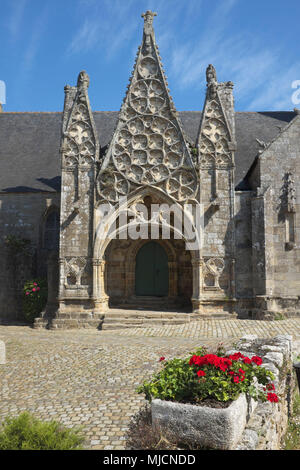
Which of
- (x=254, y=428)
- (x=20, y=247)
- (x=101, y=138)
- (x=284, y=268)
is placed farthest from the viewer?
(x=101, y=138)

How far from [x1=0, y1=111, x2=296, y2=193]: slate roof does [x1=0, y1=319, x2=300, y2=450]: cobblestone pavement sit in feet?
20.4

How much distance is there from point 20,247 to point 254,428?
1211cm

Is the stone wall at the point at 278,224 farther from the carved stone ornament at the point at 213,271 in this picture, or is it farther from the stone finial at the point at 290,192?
the carved stone ornament at the point at 213,271

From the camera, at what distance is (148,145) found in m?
12.2

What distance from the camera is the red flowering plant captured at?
363cm

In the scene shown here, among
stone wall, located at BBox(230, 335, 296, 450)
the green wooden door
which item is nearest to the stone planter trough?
stone wall, located at BBox(230, 335, 296, 450)

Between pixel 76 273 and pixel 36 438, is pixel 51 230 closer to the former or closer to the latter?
pixel 76 273

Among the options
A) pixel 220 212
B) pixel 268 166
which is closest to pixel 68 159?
pixel 220 212

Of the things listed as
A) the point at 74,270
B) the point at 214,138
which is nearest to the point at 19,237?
the point at 74,270

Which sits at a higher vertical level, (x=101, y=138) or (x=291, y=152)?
(x=101, y=138)

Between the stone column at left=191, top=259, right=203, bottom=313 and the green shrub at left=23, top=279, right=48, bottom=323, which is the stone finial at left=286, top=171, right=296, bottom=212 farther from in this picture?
the green shrub at left=23, top=279, right=48, bottom=323

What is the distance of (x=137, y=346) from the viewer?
820cm

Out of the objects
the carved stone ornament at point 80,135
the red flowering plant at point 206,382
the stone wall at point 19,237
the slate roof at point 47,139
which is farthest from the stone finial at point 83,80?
the red flowering plant at point 206,382

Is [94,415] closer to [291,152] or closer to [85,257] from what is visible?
[85,257]
